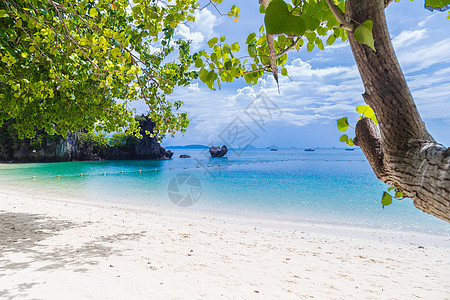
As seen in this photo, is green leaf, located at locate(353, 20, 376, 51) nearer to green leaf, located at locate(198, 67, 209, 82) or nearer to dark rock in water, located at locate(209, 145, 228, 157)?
green leaf, located at locate(198, 67, 209, 82)

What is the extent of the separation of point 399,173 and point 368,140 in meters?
0.25

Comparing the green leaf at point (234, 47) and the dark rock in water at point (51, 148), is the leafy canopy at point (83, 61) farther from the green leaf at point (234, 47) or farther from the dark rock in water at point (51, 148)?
the dark rock in water at point (51, 148)

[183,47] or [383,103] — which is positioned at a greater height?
[183,47]

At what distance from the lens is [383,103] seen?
1.13 meters

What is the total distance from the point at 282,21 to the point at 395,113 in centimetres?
71

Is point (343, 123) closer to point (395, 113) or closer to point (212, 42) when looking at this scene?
point (395, 113)

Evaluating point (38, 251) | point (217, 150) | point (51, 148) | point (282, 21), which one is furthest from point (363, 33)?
point (217, 150)

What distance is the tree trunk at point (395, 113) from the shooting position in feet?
3.50

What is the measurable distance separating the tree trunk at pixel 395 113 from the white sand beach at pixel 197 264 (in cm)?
330

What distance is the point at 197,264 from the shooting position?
4824 millimetres

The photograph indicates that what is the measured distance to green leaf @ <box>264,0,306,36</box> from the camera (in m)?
0.84

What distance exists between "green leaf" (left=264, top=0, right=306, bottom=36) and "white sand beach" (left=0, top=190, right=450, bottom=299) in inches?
148

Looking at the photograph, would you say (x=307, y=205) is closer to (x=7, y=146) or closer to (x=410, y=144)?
(x=410, y=144)

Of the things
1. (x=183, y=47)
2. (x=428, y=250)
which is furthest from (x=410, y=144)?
(x=428, y=250)
